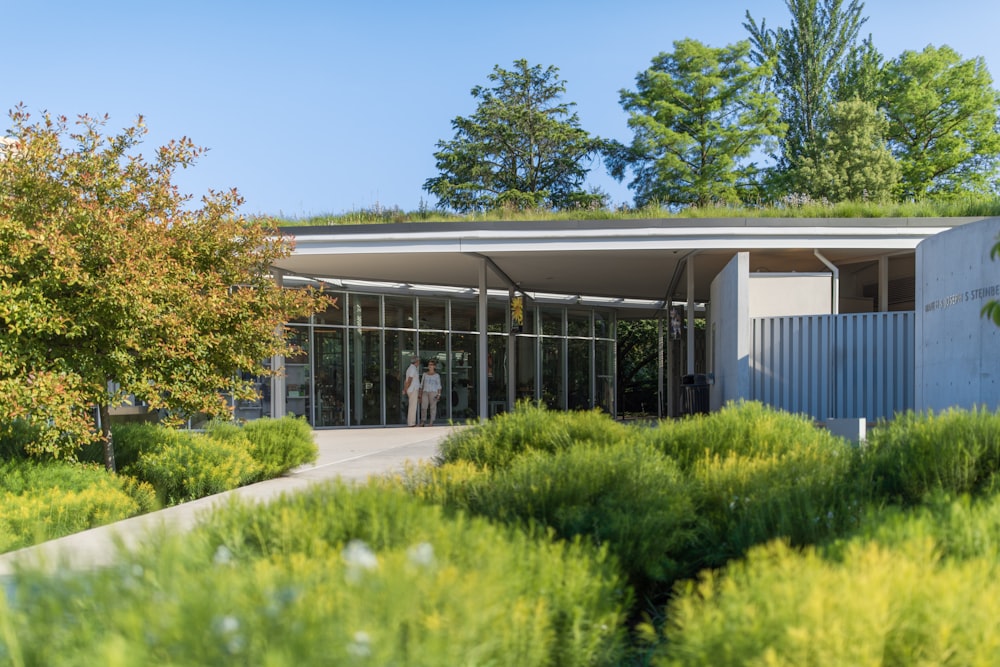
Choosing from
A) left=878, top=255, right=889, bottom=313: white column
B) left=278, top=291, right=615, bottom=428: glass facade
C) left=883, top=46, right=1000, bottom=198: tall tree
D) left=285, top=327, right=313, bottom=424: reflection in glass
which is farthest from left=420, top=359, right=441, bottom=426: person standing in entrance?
left=883, top=46, right=1000, bottom=198: tall tree

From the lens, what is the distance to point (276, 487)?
8.62 meters

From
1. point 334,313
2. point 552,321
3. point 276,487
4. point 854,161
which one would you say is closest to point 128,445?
point 276,487

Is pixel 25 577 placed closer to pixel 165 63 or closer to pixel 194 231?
pixel 194 231

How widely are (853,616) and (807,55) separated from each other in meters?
47.5

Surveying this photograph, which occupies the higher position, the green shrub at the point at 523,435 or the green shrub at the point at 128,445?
the green shrub at the point at 523,435

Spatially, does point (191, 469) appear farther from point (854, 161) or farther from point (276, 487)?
point (854, 161)

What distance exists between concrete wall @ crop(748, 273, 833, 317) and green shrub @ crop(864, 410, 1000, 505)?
8.63m

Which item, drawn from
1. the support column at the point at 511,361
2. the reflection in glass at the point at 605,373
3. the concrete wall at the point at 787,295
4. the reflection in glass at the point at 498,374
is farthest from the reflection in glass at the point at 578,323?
the concrete wall at the point at 787,295

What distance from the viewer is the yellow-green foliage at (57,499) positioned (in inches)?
264

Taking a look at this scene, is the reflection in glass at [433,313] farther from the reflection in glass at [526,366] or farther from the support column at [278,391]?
the support column at [278,391]

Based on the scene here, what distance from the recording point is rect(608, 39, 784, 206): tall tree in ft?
134

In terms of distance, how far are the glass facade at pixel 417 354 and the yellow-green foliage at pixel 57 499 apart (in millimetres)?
9832

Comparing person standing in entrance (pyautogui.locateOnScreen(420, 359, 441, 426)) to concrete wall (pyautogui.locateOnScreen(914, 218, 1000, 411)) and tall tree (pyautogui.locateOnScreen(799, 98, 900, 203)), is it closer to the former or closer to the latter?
concrete wall (pyautogui.locateOnScreen(914, 218, 1000, 411))

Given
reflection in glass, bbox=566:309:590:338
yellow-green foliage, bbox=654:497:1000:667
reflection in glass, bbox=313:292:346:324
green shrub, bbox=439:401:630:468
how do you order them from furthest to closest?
1. reflection in glass, bbox=566:309:590:338
2. reflection in glass, bbox=313:292:346:324
3. green shrub, bbox=439:401:630:468
4. yellow-green foliage, bbox=654:497:1000:667
